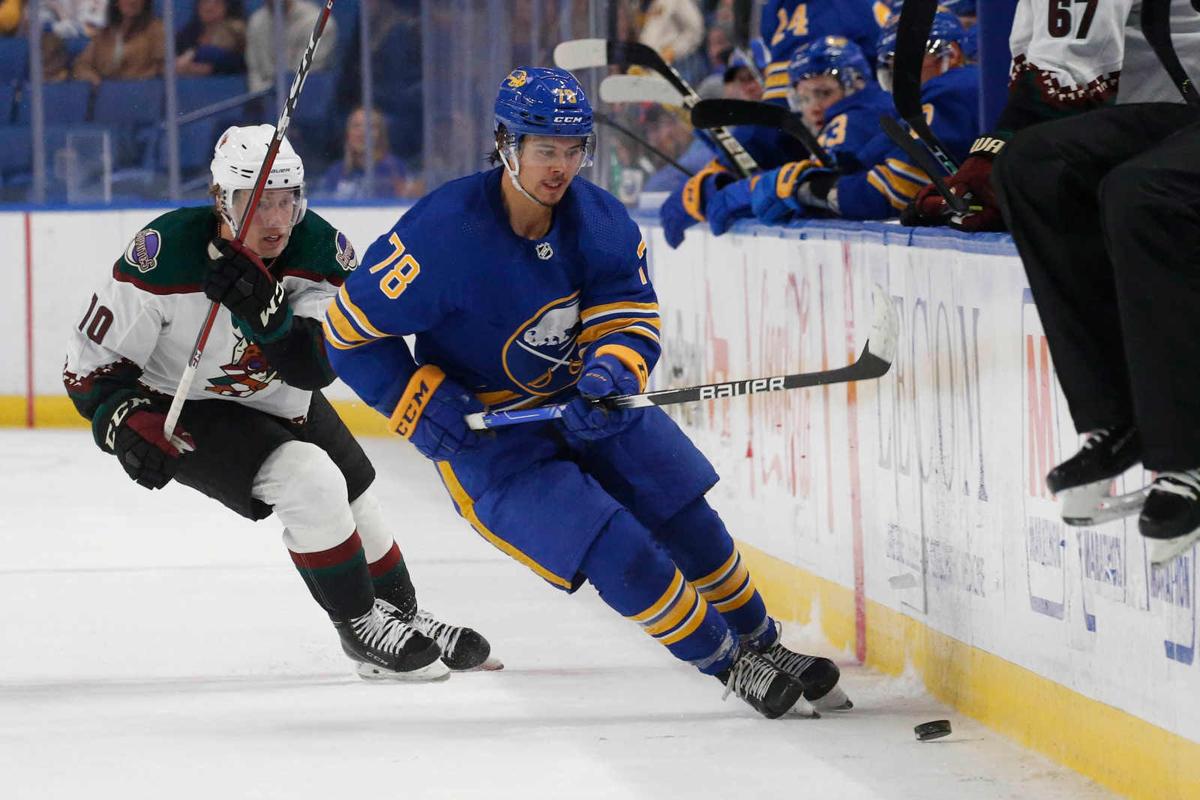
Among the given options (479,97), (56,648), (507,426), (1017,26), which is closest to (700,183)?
(507,426)

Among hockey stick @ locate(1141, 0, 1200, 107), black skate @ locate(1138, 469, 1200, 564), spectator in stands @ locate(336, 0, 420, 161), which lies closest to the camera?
black skate @ locate(1138, 469, 1200, 564)

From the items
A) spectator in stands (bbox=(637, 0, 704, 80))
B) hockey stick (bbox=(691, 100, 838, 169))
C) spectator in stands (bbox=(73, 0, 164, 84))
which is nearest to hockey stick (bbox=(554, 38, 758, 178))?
hockey stick (bbox=(691, 100, 838, 169))

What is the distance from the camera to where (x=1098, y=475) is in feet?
7.86

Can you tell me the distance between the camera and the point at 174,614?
15.9 ft

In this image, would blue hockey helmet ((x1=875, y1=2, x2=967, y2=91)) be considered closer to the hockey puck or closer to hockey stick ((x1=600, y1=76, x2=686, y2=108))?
hockey stick ((x1=600, y1=76, x2=686, y2=108))

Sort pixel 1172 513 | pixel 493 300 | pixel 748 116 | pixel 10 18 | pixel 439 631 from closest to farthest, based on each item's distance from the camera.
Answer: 1. pixel 1172 513
2. pixel 493 300
3. pixel 439 631
4. pixel 748 116
5. pixel 10 18

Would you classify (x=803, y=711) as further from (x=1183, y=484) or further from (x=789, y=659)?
(x=1183, y=484)

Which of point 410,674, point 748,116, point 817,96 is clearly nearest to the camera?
point 410,674

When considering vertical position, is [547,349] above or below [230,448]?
above

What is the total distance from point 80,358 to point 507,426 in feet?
3.04

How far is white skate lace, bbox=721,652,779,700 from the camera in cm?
360

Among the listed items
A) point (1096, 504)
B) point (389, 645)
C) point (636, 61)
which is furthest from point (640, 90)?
point (1096, 504)

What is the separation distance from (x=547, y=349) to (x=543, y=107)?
459mm

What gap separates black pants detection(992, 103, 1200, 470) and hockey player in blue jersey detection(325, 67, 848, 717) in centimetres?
117
